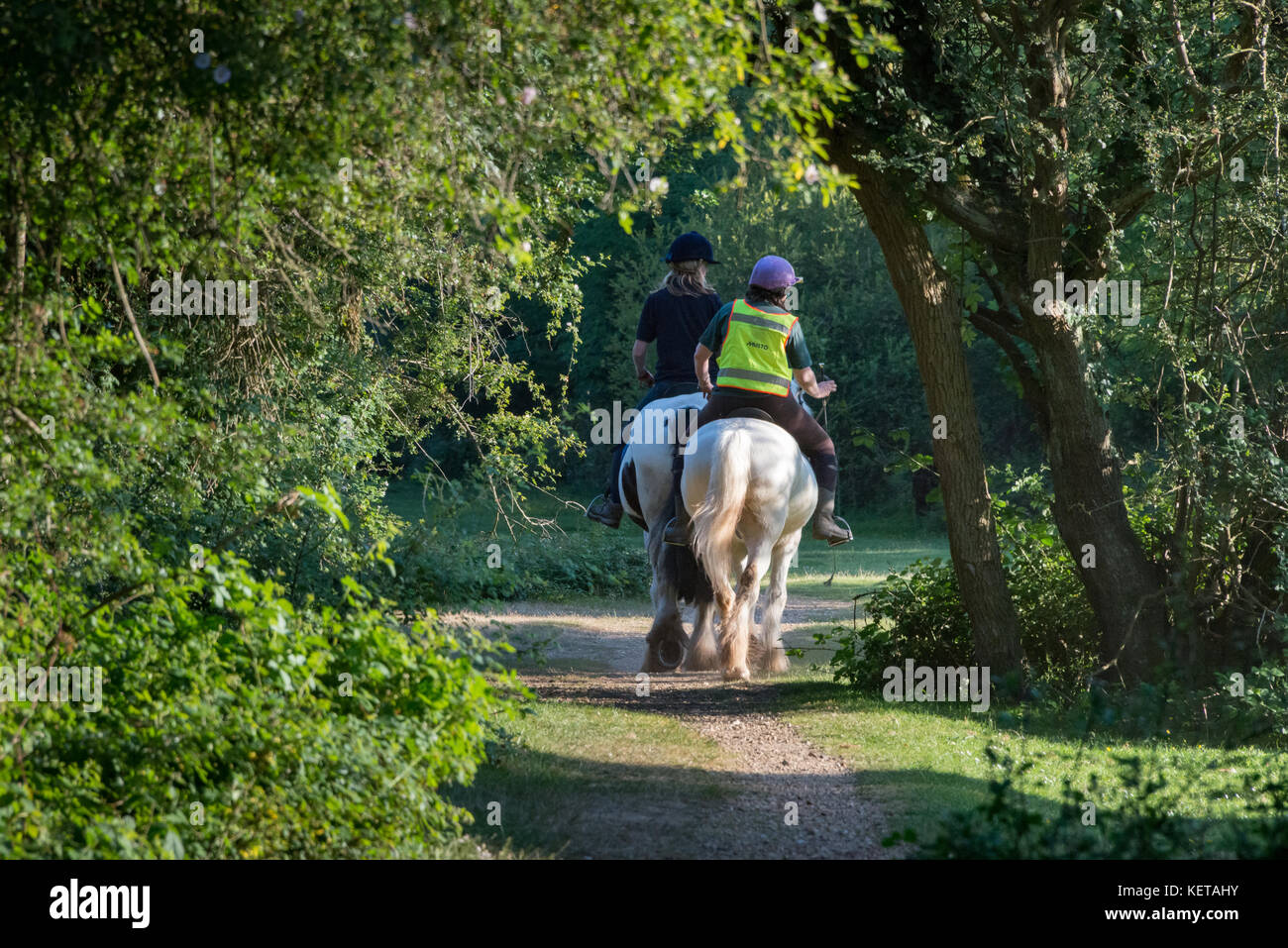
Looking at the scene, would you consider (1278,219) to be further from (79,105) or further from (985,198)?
(79,105)

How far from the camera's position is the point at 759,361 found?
420 inches

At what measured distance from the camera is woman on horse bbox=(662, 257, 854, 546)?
34.7 ft

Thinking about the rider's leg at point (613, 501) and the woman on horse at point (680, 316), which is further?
the rider's leg at point (613, 501)

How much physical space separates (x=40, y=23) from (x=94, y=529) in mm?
2275

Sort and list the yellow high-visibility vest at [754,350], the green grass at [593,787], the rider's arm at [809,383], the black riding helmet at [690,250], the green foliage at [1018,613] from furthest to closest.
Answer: the black riding helmet at [690,250]
the green foliage at [1018,613]
the rider's arm at [809,383]
the yellow high-visibility vest at [754,350]
the green grass at [593,787]

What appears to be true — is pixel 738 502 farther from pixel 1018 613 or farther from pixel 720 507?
pixel 1018 613

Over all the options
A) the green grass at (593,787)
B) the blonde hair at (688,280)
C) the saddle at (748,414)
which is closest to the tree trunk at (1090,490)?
the saddle at (748,414)

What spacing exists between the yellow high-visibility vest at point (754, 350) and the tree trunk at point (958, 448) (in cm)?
107

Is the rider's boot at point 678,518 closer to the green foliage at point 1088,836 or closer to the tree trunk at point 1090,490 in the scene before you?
the tree trunk at point 1090,490

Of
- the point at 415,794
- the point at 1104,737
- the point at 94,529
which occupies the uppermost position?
the point at 94,529

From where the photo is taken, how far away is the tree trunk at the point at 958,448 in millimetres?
10609

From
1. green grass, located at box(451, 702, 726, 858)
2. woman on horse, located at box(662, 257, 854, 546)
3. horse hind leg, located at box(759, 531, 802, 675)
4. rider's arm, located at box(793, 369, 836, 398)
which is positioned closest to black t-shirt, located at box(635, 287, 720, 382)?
woman on horse, located at box(662, 257, 854, 546)
